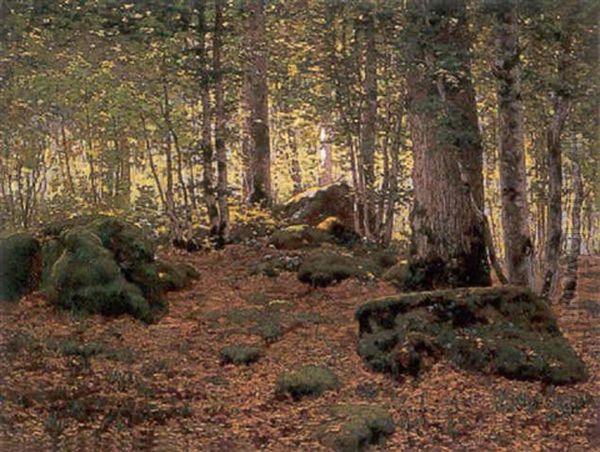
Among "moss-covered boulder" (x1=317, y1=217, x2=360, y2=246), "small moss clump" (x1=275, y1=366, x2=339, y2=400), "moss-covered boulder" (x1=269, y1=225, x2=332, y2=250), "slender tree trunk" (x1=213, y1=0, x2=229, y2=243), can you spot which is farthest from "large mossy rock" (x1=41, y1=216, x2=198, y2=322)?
"moss-covered boulder" (x1=317, y1=217, x2=360, y2=246)

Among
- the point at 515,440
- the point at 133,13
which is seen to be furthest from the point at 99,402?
the point at 133,13

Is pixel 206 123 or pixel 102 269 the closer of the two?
pixel 102 269

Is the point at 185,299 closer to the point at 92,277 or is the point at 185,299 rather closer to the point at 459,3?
the point at 92,277

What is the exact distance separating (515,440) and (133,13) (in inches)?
477

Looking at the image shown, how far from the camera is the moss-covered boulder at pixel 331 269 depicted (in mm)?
15906

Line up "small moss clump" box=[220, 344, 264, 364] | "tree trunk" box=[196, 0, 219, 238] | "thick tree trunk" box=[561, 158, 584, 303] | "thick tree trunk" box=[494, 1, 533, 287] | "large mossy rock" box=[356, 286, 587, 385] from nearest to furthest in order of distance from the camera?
"large mossy rock" box=[356, 286, 587, 385] < "small moss clump" box=[220, 344, 264, 364] < "thick tree trunk" box=[494, 1, 533, 287] < "thick tree trunk" box=[561, 158, 584, 303] < "tree trunk" box=[196, 0, 219, 238]

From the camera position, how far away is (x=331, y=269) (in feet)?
52.8

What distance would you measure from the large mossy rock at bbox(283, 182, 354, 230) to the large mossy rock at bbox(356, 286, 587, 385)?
36.1ft

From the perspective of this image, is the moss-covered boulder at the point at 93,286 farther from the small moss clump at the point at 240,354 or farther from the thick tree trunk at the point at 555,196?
the thick tree trunk at the point at 555,196

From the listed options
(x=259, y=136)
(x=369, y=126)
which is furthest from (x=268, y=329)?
(x=259, y=136)

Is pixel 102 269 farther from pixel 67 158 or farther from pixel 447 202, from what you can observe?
pixel 67 158

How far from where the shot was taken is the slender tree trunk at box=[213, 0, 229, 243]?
675 inches

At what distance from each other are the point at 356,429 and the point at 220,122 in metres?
11.3

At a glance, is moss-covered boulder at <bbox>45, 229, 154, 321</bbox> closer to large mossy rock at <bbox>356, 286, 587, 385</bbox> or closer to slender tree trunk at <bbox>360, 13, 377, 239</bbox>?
large mossy rock at <bbox>356, 286, 587, 385</bbox>
